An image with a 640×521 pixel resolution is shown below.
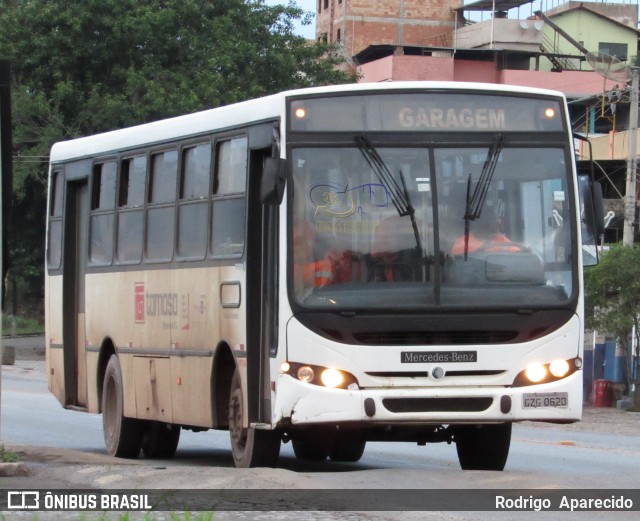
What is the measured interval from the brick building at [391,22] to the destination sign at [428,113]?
2656 inches

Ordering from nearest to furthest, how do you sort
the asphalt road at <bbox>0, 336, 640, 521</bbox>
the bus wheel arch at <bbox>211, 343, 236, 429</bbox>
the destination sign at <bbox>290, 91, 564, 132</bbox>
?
the asphalt road at <bbox>0, 336, 640, 521</bbox>, the destination sign at <bbox>290, 91, 564, 132</bbox>, the bus wheel arch at <bbox>211, 343, 236, 429</bbox>

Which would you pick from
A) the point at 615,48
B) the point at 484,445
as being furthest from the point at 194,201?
the point at 615,48

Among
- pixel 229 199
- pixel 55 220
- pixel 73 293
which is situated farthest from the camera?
pixel 55 220

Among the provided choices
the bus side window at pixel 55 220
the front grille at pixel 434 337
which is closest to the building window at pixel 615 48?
the bus side window at pixel 55 220

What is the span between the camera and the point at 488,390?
10359mm

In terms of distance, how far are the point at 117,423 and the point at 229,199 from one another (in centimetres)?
375

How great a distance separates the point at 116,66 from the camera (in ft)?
137

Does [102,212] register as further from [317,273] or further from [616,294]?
[616,294]

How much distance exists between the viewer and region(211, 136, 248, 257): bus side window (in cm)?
1130

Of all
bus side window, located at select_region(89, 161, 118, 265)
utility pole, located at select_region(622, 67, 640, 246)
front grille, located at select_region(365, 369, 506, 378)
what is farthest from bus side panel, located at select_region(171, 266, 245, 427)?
utility pole, located at select_region(622, 67, 640, 246)

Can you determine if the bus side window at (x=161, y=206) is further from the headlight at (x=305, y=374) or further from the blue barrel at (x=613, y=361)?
the blue barrel at (x=613, y=361)

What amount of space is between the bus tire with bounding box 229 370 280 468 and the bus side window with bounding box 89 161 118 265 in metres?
3.63

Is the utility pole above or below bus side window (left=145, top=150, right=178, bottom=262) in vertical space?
above

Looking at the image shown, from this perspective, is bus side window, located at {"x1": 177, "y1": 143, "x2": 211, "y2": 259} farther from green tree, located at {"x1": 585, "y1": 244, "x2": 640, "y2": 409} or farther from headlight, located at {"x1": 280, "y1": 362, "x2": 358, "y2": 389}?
green tree, located at {"x1": 585, "y1": 244, "x2": 640, "y2": 409}
